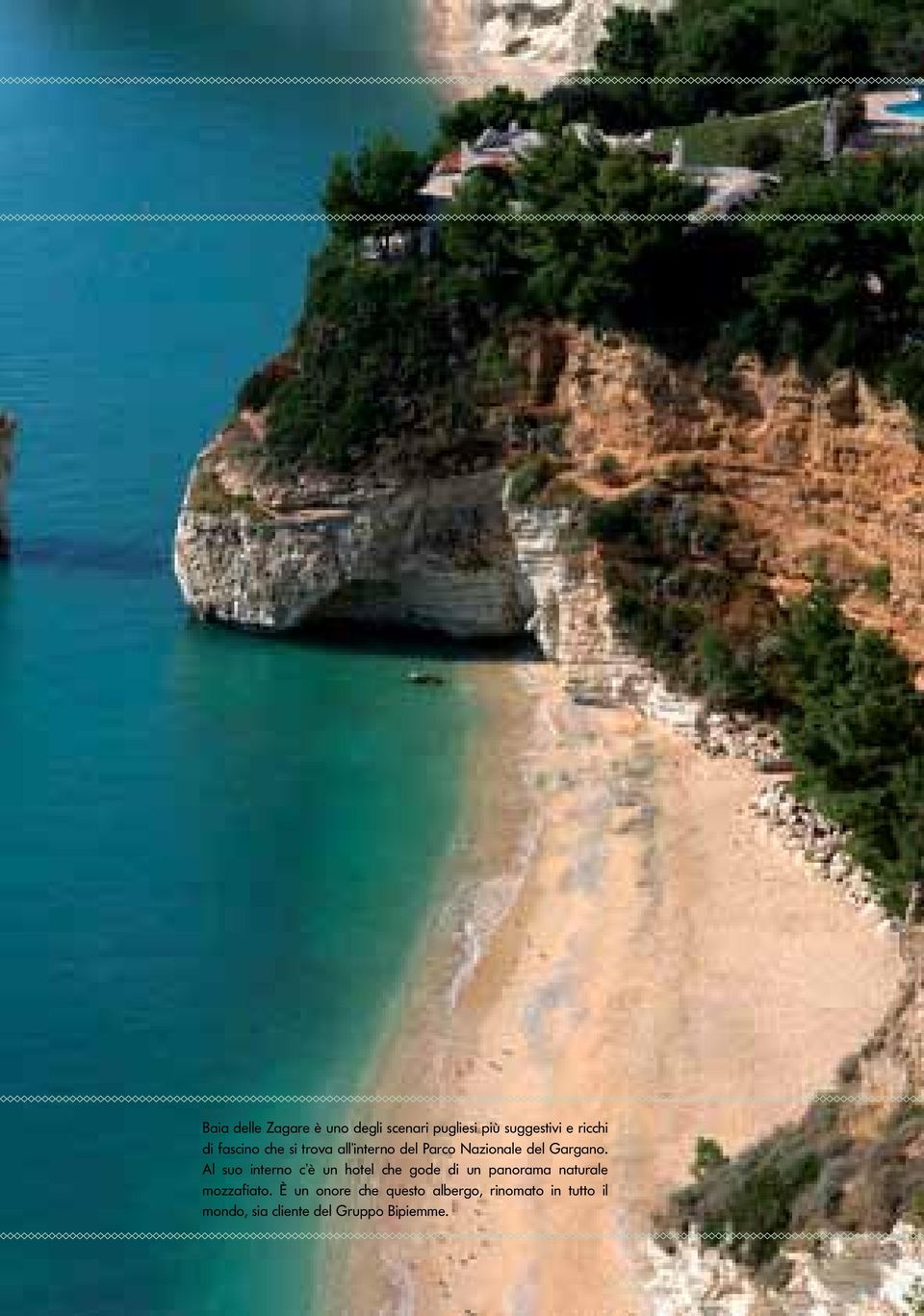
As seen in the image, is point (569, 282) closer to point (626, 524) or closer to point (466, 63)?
point (626, 524)

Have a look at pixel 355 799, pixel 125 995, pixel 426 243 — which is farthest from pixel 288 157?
pixel 125 995

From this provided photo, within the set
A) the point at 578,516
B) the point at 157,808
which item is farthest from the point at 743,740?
the point at 157,808

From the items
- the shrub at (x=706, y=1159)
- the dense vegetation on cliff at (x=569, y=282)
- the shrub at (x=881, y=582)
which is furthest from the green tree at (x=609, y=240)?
the shrub at (x=706, y=1159)

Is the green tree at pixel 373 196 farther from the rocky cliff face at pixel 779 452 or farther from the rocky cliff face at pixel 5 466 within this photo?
the rocky cliff face at pixel 5 466

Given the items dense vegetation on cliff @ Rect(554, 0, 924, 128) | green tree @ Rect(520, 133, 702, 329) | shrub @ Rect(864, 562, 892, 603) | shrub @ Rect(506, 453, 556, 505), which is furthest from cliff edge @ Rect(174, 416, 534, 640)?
dense vegetation on cliff @ Rect(554, 0, 924, 128)

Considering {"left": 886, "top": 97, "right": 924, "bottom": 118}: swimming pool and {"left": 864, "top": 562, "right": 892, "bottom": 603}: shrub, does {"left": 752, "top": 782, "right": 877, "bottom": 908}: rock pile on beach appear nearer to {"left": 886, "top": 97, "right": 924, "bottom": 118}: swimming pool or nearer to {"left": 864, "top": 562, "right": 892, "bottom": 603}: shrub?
{"left": 864, "top": 562, "right": 892, "bottom": 603}: shrub

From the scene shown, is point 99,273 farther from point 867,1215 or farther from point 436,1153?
point 867,1215
